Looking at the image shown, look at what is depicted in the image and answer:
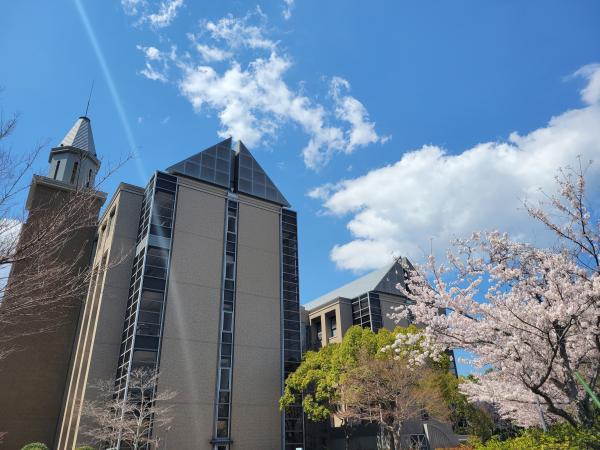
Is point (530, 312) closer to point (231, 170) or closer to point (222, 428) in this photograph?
point (222, 428)

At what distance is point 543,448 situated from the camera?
9.91 m

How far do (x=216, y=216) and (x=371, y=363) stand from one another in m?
17.1

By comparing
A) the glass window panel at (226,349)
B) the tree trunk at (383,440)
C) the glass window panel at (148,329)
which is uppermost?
the glass window panel at (148,329)

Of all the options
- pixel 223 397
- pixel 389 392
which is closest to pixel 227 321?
pixel 223 397

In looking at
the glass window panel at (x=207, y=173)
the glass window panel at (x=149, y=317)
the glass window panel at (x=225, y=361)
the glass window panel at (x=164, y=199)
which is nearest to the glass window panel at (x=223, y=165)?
the glass window panel at (x=207, y=173)

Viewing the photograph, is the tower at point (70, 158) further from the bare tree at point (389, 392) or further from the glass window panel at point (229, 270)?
the bare tree at point (389, 392)

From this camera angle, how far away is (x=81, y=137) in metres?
42.8

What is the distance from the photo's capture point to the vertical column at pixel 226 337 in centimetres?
2777

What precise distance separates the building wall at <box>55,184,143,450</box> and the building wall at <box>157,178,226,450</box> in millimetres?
3573

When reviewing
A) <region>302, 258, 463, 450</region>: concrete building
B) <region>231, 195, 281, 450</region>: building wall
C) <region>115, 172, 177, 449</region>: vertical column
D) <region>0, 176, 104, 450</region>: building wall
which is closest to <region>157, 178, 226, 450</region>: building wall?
<region>115, 172, 177, 449</region>: vertical column

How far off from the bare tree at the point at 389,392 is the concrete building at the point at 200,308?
A: 816 cm

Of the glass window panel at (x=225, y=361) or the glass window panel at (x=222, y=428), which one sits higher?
the glass window panel at (x=225, y=361)

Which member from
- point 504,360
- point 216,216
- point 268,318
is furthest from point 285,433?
point 504,360

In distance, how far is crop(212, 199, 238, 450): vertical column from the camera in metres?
27.8
